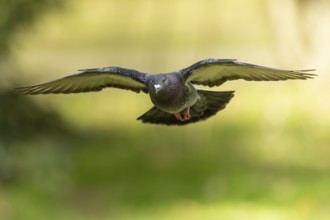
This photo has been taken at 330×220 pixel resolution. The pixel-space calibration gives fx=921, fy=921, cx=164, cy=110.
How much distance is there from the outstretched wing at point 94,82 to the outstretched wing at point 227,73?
262 mm

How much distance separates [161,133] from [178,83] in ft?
26.9

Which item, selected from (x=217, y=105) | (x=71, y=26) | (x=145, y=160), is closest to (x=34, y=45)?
(x=71, y=26)

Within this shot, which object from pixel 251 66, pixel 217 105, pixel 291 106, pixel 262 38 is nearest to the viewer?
pixel 251 66

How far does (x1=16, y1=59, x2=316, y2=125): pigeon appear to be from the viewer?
4293 mm

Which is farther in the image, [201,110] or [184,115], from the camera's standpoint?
[201,110]

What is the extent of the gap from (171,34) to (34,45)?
285cm

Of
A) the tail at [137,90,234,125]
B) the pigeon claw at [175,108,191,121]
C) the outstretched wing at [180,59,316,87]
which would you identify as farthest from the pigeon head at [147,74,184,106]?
the tail at [137,90,234,125]

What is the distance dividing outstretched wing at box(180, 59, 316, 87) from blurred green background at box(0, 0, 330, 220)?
5043 millimetres

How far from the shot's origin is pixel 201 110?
16.7 ft

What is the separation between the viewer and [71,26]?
53.9 ft

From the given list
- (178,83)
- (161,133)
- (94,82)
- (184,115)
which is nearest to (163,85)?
(178,83)

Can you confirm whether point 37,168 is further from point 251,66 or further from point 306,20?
point 251,66

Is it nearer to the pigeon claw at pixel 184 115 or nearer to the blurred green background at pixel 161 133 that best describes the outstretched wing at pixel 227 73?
the pigeon claw at pixel 184 115

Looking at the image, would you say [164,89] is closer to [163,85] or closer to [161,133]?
[163,85]
